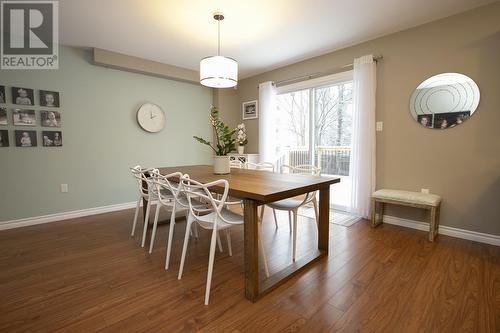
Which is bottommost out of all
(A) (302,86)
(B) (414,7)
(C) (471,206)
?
(C) (471,206)

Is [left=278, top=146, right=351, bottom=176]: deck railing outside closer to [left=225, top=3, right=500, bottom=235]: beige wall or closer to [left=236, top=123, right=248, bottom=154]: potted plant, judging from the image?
[left=225, top=3, right=500, bottom=235]: beige wall

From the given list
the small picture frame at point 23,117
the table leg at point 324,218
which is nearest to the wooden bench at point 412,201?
the table leg at point 324,218

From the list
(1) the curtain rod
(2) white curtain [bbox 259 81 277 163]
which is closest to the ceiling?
(1) the curtain rod

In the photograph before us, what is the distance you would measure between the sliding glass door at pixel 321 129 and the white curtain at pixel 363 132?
30cm

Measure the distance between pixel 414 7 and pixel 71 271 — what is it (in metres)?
3.96

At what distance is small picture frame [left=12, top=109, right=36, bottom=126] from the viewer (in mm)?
3023

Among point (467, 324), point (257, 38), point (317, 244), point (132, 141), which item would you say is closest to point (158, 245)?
point (317, 244)

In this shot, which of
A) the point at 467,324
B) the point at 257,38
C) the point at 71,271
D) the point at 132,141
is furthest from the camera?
the point at 132,141

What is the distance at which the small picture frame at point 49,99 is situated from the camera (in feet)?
10.4

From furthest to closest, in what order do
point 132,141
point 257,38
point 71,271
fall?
point 132,141 < point 257,38 < point 71,271

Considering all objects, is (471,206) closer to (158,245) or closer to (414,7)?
(414,7)

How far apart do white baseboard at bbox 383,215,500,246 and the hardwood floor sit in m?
0.12

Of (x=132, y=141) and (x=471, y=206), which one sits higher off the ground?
(x=132, y=141)

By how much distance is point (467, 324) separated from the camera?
1.37 metres
